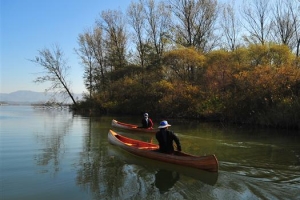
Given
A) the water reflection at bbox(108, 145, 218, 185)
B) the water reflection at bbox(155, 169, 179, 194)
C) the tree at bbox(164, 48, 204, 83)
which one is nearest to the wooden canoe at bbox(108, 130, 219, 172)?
the water reflection at bbox(108, 145, 218, 185)

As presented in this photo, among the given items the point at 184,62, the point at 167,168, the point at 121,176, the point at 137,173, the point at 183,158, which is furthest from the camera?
the point at 184,62

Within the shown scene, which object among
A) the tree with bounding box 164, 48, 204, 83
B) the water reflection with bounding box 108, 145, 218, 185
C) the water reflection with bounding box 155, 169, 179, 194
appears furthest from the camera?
the tree with bounding box 164, 48, 204, 83

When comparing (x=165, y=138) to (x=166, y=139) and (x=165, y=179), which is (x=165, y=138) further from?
(x=165, y=179)

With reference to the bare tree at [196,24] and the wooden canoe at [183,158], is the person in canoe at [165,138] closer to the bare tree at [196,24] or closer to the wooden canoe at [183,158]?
the wooden canoe at [183,158]

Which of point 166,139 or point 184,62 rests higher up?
point 184,62

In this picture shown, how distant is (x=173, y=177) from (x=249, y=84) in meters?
19.8

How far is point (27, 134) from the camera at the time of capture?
68.8 feet

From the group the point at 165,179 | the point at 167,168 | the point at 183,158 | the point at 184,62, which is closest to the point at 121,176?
the point at 165,179

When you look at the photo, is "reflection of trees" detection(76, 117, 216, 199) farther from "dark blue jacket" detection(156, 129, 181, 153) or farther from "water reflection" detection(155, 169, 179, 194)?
"dark blue jacket" detection(156, 129, 181, 153)

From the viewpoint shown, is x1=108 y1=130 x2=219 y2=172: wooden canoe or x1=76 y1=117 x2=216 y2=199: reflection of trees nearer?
x1=76 y1=117 x2=216 y2=199: reflection of trees

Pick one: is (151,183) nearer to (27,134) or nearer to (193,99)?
(27,134)

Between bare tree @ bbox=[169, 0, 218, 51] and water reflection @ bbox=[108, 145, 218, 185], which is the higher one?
bare tree @ bbox=[169, 0, 218, 51]

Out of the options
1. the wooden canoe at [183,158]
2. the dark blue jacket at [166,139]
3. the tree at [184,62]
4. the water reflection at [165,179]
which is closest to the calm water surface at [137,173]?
the water reflection at [165,179]

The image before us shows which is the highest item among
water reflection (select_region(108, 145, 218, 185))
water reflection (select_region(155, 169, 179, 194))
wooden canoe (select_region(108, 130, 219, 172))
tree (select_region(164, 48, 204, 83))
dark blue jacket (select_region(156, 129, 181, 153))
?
tree (select_region(164, 48, 204, 83))
